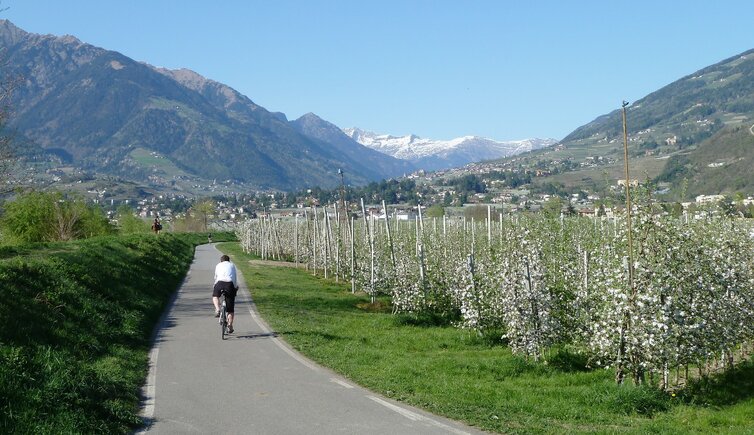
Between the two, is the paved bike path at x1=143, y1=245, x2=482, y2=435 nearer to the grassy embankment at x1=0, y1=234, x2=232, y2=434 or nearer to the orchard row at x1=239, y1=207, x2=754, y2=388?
the grassy embankment at x1=0, y1=234, x2=232, y2=434

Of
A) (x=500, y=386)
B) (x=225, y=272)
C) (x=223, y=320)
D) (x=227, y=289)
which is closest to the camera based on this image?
(x=500, y=386)

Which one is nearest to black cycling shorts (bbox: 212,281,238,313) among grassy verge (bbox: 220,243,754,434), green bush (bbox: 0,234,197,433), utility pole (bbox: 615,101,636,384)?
grassy verge (bbox: 220,243,754,434)

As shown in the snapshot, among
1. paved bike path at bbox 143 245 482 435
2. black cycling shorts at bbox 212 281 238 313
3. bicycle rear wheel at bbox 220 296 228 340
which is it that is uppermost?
black cycling shorts at bbox 212 281 238 313

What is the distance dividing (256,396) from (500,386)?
13.6 feet

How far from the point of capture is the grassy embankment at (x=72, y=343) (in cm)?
862

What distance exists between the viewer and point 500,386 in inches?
484

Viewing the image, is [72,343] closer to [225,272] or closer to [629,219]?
[225,272]

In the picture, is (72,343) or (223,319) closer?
(72,343)

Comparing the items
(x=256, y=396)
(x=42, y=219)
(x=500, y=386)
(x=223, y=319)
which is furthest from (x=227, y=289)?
(x=42, y=219)

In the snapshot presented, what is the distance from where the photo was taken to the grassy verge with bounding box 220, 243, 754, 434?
9.95 m

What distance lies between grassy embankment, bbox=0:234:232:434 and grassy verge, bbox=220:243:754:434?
11.9 feet

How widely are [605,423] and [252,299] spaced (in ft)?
56.0

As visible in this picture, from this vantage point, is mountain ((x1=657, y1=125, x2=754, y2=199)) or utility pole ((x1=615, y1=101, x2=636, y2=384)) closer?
utility pole ((x1=615, y1=101, x2=636, y2=384))

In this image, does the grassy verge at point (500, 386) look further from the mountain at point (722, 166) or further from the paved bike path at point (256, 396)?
the mountain at point (722, 166)
